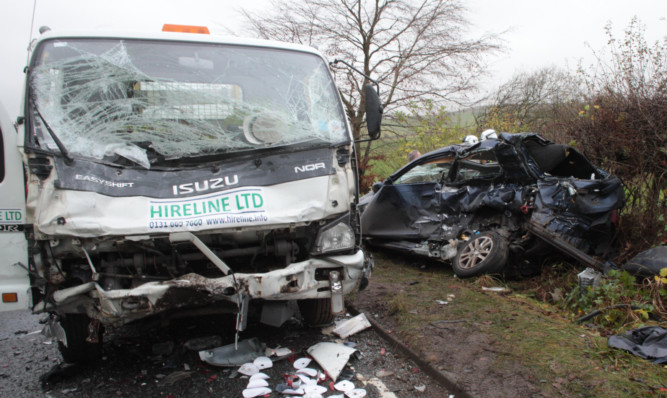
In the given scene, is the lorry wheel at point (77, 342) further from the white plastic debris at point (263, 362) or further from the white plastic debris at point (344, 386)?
the white plastic debris at point (344, 386)

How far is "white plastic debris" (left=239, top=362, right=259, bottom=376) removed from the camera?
3.46 m

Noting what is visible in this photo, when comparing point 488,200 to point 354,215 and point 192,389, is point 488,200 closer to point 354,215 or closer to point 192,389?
point 354,215

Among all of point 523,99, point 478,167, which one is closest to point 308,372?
point 478,167

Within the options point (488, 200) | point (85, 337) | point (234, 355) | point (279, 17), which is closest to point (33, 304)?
point (85, 337)

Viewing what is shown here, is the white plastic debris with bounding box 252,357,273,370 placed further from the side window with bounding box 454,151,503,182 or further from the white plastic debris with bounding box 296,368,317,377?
the side window with bounding box 454,151,503,182

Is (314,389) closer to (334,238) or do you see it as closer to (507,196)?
(334,238)

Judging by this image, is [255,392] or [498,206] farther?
[498,206]

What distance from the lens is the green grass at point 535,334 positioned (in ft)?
9.34

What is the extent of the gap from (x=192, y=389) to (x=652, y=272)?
12.0 feet

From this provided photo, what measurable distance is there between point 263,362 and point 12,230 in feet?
6.26

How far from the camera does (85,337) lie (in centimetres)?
357

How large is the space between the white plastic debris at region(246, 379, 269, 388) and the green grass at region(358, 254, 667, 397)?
46.1 inches

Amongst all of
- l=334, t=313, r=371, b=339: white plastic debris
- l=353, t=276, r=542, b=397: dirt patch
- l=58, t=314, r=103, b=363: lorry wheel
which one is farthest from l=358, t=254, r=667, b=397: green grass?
l=58, t=314, r=103, b=363: lorry wheel

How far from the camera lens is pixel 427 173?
671 cm
